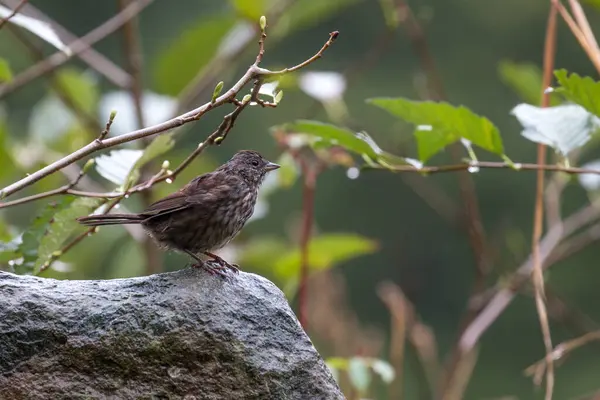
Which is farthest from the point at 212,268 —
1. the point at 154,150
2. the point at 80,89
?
the point at 80,89

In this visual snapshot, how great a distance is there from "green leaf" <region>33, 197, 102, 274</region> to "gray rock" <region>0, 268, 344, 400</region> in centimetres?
26

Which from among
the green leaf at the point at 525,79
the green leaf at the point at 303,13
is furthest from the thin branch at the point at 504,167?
the green leaf at the point at 303,13

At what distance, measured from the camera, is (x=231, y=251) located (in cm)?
485

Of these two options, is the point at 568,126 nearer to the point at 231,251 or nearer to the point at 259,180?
the point at 259,180

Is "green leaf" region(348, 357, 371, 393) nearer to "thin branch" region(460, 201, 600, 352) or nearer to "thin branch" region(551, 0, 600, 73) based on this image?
"thin branch" region(460, 201, 600, 352)

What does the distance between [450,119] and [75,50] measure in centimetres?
189

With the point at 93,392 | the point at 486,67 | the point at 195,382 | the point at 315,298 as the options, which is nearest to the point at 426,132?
the point at 195,382

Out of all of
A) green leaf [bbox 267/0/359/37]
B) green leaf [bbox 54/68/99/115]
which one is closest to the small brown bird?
green leaf [bbox 267/0/359/37]

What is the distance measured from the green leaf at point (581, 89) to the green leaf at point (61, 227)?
133cm

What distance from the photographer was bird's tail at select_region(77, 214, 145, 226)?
9.42ft

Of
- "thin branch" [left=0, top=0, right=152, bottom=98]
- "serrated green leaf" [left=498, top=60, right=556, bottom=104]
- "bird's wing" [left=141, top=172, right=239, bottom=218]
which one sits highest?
"thin branch" [left=0, top=0, right=152, bottom=98]

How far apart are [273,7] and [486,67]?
13.7 meters

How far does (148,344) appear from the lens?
2.42 metres

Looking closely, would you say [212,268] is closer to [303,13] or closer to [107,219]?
[107,219]
